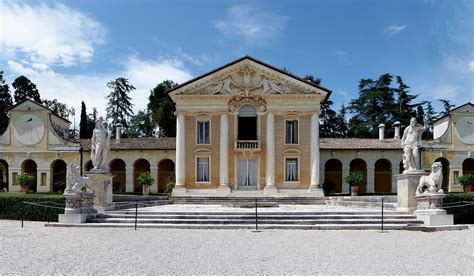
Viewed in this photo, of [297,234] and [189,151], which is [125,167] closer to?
[189,151]

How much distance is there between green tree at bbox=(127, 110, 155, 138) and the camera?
6506cm

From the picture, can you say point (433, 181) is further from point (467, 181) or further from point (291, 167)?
point (467, 181)

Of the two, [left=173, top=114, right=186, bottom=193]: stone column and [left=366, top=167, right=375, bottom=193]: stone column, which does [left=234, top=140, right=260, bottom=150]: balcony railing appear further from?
[left=366, top=167, right=375, bottom=193]: stone column

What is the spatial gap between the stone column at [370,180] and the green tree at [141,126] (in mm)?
35063

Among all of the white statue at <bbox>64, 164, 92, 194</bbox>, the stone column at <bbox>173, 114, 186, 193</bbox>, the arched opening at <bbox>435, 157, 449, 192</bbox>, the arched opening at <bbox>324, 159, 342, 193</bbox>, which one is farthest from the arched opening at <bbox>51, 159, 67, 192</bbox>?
the arched opening at <bbox>435, 157, 449, 192</bbox>

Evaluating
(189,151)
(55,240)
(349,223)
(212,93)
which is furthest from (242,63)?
(55,240)

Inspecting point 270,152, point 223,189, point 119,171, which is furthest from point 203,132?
point 119,171

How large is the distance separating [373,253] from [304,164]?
2148cm

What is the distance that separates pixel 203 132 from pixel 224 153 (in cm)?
213

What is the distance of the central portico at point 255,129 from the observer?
3169cm

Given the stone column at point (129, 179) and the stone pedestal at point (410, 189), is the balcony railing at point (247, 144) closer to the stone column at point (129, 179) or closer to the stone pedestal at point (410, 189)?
the stone column at point (129, 179)

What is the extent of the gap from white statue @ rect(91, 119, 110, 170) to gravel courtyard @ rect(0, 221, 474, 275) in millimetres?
4241

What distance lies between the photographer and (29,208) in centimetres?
1933

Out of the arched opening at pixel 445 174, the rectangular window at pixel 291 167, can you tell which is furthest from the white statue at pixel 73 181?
the arched opening at pixel 445 174
